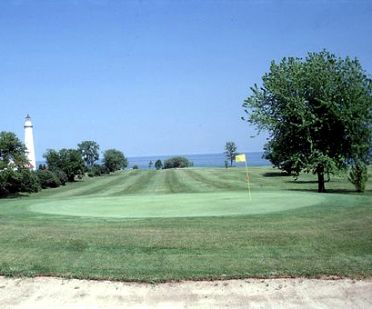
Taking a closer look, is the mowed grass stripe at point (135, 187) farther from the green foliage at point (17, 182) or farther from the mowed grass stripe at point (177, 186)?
the green foliage at point (17, 182)

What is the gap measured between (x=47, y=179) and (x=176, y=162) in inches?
3366

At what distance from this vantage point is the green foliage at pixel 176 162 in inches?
5650

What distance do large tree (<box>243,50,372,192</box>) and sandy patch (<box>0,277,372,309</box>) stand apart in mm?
20709

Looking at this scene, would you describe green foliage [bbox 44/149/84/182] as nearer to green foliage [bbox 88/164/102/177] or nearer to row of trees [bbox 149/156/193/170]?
green foliage [bbox 88/164/102/177]

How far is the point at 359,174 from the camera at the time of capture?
30.3m

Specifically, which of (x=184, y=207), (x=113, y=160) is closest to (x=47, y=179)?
(x=184, y=207)

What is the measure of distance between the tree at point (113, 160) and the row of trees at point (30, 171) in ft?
11.8

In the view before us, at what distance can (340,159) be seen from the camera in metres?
30.0

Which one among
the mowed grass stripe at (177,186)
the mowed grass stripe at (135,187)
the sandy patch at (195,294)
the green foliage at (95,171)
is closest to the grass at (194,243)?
the sandy patch at (195,294)

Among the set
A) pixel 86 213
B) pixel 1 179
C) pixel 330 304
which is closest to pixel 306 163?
pixel 86 213

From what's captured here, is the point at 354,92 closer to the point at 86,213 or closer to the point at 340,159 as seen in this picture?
→ the point at 340,159

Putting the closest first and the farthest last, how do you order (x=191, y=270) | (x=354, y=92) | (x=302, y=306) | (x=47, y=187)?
(x=302, y=306) → (x=191, y=270) → (x=354, y=92) → (x=47, y=187)

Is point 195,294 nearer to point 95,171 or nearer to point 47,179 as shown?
point 47,179

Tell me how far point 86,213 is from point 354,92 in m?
18.2
